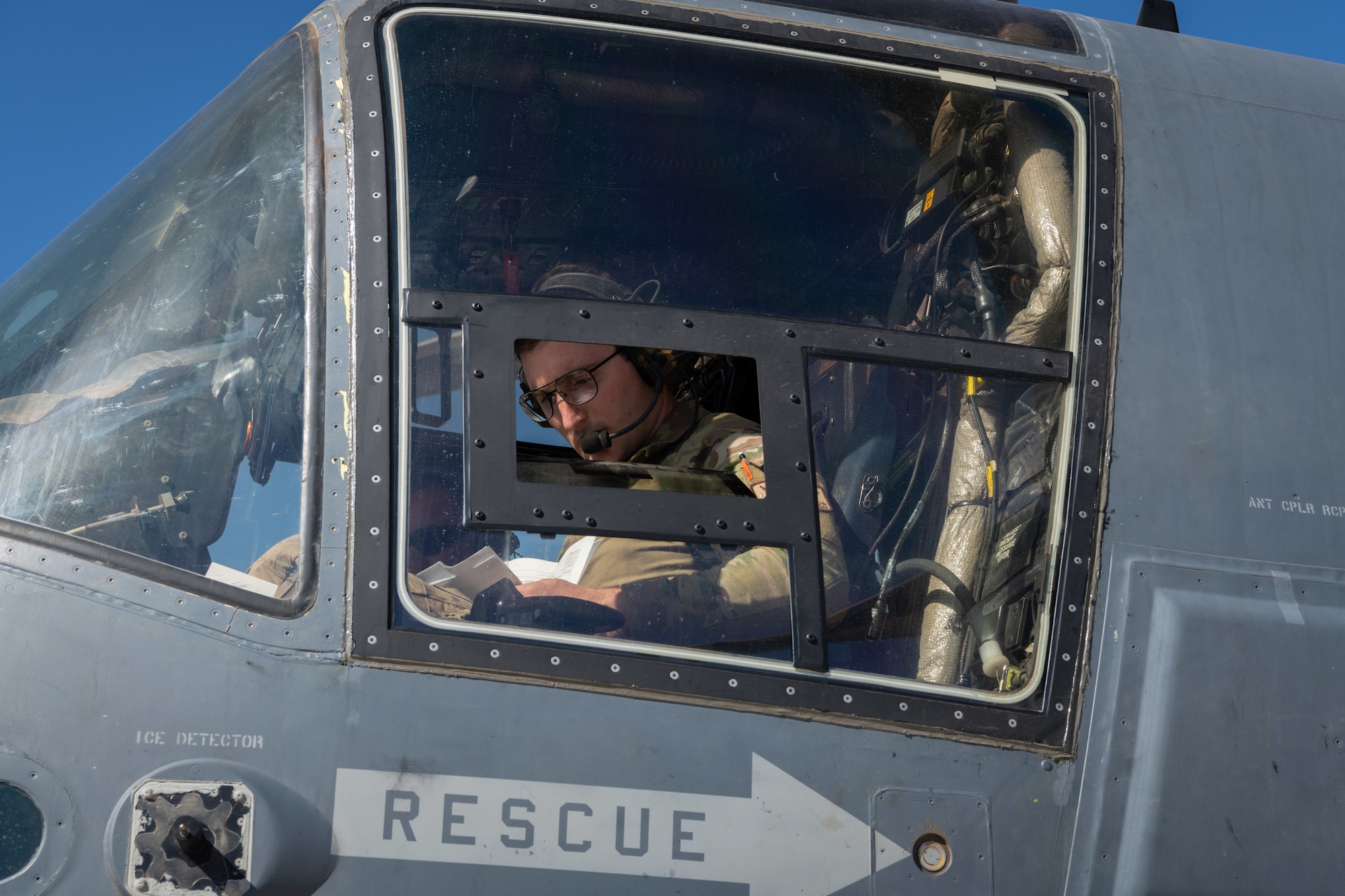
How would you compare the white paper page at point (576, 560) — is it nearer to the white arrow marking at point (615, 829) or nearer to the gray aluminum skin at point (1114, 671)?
the gray aluminum skin at point (1114, 671)

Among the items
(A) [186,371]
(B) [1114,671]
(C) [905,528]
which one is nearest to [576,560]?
(C) [905,528]

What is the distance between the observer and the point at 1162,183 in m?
2.16

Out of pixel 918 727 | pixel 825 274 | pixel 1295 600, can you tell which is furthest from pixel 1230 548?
pixel 825 274

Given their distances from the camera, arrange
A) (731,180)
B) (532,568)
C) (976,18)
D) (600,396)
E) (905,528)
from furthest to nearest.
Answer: (600,396) < (976,18) < (731,180) < (905,528) < (532,568)

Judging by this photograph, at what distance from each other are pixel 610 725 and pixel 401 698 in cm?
33

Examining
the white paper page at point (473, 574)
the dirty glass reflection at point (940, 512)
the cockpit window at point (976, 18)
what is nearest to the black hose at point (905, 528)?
the dirty glass reflection at point (940, 512)

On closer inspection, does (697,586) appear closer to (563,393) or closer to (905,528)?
(905,528)

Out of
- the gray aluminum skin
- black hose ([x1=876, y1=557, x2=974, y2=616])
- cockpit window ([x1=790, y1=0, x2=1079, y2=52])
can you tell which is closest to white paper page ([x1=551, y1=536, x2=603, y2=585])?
the gray aluminum skin

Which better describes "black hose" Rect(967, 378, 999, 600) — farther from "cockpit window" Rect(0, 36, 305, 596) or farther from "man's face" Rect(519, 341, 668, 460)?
"cockpit window" Rect(0, 36, 305, 596)

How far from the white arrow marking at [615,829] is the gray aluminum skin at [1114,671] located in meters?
0.02

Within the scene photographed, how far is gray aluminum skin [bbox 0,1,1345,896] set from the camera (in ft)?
5.33

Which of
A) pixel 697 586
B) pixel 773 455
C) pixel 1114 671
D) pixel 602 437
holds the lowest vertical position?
pixel 1114 671

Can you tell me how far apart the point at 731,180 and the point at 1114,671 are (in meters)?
1.16

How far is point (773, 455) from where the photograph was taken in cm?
189
